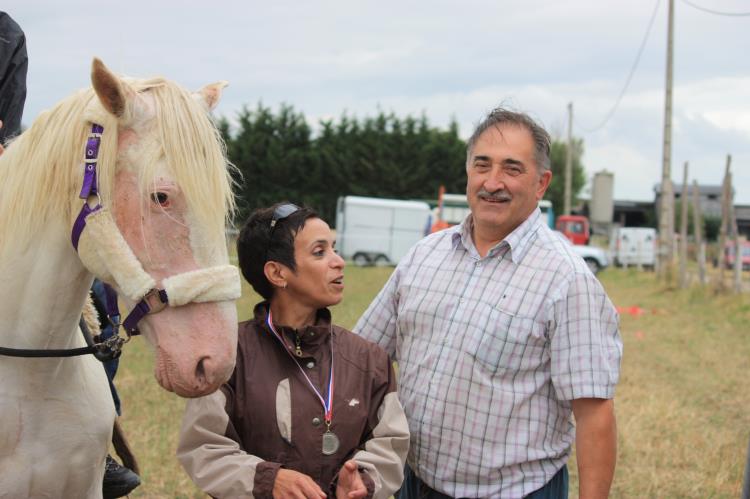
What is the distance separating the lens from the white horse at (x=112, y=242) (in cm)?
193

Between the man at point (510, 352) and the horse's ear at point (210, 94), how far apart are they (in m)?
0.84

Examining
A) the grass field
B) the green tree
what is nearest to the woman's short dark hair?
the grass field

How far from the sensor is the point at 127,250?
6.39ft

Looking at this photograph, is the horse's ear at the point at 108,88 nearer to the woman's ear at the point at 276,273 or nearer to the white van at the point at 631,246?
the woman's ear at the point at 276,273

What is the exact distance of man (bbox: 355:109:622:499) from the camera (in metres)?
2.34

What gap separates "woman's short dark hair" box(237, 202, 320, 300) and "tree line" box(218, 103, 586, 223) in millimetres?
35724

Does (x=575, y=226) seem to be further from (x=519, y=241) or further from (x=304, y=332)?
(x=304, y=332)

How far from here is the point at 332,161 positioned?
39188mm

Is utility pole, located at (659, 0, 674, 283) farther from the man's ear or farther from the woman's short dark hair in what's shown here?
the woman's short dark hair

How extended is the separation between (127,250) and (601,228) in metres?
45.8

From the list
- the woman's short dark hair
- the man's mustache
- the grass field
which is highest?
the man's mustache

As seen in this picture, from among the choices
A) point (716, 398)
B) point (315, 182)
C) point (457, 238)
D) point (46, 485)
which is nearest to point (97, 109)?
point (46, 485)

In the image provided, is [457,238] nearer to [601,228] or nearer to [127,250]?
[127,250]

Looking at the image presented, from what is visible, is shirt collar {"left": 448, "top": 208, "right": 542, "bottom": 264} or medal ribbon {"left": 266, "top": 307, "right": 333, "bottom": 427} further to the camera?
shirt collar {"left": 448, "top": 208, "right": 542, "bottom": 264}
